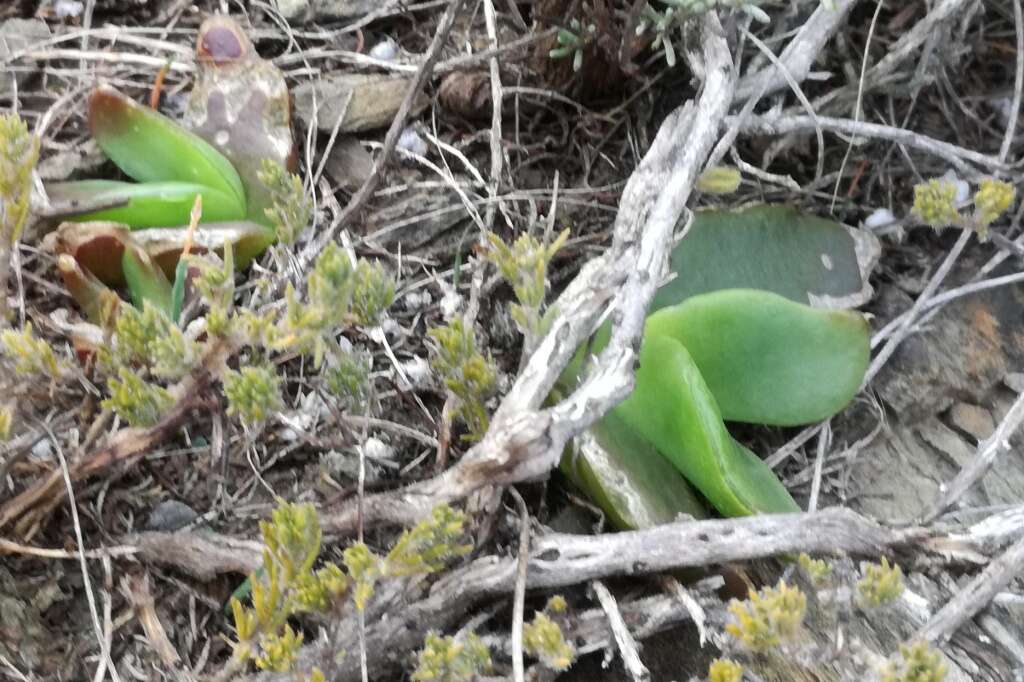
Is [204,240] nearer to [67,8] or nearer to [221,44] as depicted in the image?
[221,44]

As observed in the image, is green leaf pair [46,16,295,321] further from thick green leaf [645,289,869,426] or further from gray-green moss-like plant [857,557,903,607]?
gray-green moss-like plant [857,557,903,607]

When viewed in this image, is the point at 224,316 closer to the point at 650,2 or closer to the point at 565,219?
the point at 565,219

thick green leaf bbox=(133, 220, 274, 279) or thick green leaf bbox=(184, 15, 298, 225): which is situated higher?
thick green leaf bbox=(184, 15, 298, 225)

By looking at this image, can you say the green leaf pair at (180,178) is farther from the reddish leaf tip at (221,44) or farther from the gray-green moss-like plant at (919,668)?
the gray-green moss-like plant at (919,668)

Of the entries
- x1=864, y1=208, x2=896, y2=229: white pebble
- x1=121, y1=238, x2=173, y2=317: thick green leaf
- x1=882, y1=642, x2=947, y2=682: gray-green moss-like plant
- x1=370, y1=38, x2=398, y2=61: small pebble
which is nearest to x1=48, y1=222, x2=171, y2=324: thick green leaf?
x1=121, y1=238, x2=173, y2=317: thick green leaf

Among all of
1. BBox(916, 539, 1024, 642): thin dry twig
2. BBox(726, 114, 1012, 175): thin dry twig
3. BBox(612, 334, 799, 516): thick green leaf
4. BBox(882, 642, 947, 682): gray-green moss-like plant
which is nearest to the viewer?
BBox(882, 642, 947, 682): gray-green moss-like plant

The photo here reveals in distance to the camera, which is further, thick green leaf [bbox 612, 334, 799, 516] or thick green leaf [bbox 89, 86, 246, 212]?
thick green leaf [bbox 89, 86, 246, 212]

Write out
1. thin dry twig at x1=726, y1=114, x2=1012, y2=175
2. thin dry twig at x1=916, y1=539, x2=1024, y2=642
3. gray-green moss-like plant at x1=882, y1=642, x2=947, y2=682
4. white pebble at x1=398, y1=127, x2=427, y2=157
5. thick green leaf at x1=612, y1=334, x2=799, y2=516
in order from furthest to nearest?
white pebble at x1=398, y1=127, x2=427, y2=157 < thin dry twig at x1=726, y1=114, x2=1012, y2=175 < thick green leaf at x1=612, y1=334, x2=799, y2=516 < thin dry twig at x1=916, y1=539, x2=1024, y2=642 < gray-green moss-like plant at x1=882, y1=642, x2=947, y2=682
